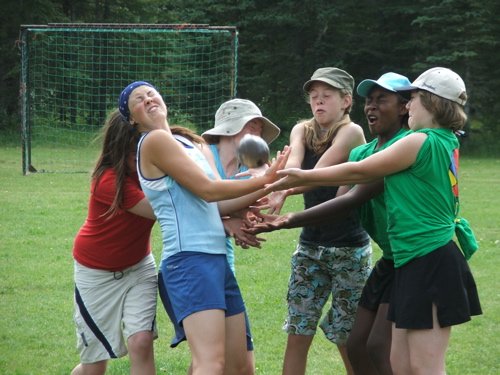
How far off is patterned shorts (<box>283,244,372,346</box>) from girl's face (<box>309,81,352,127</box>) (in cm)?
85

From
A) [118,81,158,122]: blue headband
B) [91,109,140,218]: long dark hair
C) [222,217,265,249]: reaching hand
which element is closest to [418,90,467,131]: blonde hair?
[222,217,265,249]: reaching hand

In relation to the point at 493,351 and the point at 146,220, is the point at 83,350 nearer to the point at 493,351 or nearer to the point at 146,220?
the point at 146,220

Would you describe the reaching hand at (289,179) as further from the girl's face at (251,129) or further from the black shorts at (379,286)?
the black shorts at (379,286)

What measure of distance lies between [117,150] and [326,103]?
1.39 m

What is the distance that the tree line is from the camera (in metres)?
29.6

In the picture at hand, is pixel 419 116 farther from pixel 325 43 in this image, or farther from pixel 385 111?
pixel 325 43

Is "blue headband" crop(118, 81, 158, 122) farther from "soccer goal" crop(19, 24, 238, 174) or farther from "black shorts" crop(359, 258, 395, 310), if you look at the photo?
"soccer goal" crop(19, 24, 238, 174)

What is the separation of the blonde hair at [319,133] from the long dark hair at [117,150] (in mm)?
1169

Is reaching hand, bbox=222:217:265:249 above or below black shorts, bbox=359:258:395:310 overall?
above

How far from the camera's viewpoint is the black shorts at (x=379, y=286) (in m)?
4.20

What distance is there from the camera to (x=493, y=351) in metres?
6.05

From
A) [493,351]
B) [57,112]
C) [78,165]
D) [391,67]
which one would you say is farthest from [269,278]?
[391,67]

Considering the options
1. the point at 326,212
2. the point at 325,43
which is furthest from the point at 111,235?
the point at 325,43

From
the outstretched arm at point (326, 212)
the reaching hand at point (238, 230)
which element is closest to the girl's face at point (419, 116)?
the outstretched arm at point (326, 212)
